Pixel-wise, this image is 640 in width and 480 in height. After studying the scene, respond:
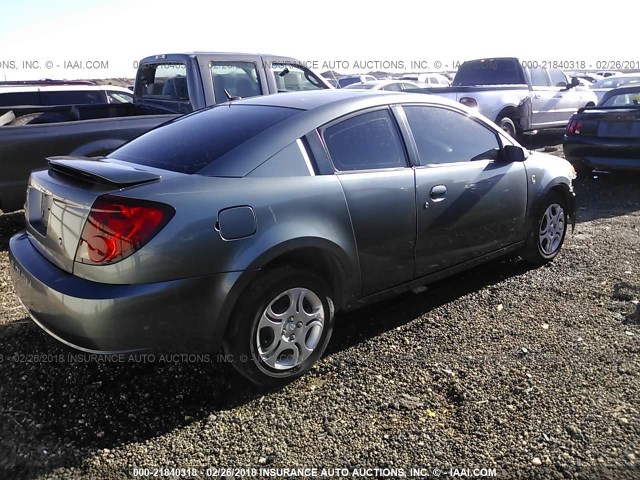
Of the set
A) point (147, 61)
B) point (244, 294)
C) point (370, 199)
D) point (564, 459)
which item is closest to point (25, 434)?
point (244, 294)

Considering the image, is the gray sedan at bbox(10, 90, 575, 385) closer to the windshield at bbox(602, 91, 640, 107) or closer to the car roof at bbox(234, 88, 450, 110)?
the car roof at bbox(234, 88, 450, 110)

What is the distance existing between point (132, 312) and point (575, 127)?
7.74 meters

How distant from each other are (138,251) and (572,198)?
4.03 m

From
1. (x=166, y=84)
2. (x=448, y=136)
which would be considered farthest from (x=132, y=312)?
(x=166, y=84)

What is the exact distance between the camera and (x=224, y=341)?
290 centimetres

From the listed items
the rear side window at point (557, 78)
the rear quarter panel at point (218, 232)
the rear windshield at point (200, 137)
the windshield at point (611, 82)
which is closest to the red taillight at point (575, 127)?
the rear side window at point (557, 78)

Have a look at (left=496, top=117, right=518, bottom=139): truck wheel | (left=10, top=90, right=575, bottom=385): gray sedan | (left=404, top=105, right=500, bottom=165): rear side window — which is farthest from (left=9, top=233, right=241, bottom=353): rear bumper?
(left=496, top=117, right=518, bottom=139): truck wheel

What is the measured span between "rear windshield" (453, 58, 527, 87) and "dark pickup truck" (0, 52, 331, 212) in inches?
257

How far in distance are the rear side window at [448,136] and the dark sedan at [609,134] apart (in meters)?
4.34

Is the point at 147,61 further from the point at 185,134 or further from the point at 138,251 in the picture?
the point at 138,251

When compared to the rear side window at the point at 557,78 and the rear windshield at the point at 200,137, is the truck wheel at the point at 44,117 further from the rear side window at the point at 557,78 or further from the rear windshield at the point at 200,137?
the rear side window at the point at 557,78

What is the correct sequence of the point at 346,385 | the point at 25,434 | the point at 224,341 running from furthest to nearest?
the point at 346,385 → the point at 224,341 → the point at 25,434

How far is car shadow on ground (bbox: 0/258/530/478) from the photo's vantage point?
2.63 metres

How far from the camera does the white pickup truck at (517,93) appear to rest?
10.7 m
